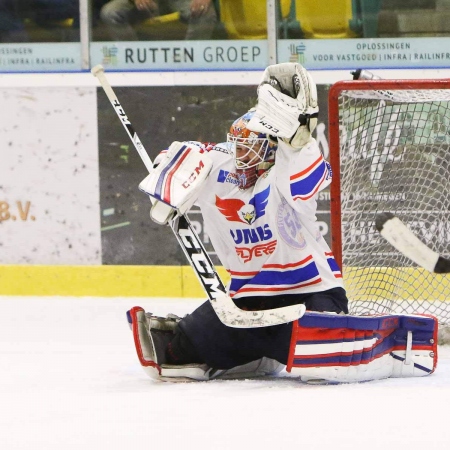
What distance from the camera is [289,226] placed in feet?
9.65

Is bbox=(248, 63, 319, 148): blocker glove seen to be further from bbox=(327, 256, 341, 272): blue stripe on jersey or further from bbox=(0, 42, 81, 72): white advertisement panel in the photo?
bbox=(0, 42, 81, 72): white advertisement panel

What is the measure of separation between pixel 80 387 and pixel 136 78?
96.3 inches

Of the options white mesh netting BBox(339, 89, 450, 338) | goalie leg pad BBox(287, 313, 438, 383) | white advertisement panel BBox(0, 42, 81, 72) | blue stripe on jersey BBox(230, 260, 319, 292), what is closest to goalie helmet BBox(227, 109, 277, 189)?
blue stripe on jersey BBox(230, 260, 319, 292)

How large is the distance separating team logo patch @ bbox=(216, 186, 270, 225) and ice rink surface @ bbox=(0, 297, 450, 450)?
43 cm

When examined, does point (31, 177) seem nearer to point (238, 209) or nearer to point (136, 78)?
point (136, 78)

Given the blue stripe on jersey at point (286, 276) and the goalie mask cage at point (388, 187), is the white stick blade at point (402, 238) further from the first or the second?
the goalie mask cage at point (388, 187)

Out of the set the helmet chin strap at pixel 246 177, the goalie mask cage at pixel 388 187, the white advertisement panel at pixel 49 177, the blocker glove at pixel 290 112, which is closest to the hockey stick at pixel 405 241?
the blocker glove at pixel 290 112

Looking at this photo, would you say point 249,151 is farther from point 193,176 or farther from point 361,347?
point 361,347

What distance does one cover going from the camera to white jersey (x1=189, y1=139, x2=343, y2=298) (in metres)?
2.93

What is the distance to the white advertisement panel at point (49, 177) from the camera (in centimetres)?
508

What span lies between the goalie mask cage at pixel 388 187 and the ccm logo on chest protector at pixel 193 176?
2.42 ft

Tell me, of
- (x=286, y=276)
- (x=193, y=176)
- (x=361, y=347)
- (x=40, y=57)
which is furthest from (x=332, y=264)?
(x=40, y=57)

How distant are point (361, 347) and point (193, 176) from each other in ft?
1.99

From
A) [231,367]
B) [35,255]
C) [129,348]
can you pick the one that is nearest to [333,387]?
[231,367]
